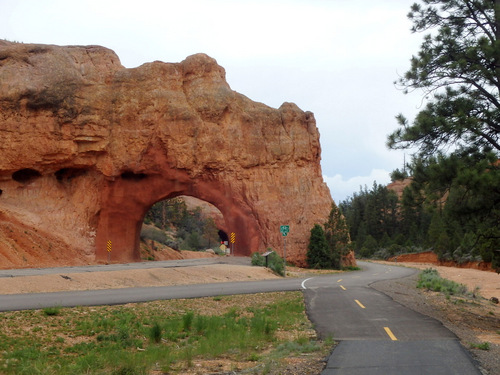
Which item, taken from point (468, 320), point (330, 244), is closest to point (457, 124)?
point (468, 320)

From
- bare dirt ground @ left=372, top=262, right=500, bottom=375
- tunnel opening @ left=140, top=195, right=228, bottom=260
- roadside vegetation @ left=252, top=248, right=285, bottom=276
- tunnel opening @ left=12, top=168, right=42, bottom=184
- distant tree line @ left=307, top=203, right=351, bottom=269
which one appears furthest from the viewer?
tunnel opening @ left=140, top=195, right=228, bottom=260

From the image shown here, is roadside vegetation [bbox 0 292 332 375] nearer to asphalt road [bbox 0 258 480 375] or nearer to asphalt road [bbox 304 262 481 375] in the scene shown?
asphalt road [bbox 304 262 481 375]

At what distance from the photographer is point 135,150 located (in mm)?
39938

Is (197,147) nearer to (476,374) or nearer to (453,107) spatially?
(453,107)

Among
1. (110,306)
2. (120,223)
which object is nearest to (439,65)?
(110,306)

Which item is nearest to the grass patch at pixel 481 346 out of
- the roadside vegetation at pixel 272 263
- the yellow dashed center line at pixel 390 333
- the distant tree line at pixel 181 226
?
the yellow dashed center line at pixel 390 333

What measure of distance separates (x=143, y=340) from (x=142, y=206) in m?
31.9

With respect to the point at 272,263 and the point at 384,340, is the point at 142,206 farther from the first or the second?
the point at 384,340

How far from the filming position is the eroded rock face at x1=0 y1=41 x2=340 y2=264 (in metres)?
38.0

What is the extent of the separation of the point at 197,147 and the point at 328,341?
31.9 meters

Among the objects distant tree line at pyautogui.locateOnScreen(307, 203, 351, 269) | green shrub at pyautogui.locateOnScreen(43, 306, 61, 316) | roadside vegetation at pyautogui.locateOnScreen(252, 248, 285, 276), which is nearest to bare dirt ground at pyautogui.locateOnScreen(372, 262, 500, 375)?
green shrub at pyautogui.locateOnScreen(43, 306, 61, 316)

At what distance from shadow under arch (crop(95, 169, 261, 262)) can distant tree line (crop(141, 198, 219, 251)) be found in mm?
24764

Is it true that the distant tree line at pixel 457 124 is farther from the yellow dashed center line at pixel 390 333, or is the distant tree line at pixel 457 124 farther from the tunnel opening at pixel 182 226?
the tunnel opening at pixel 182 226

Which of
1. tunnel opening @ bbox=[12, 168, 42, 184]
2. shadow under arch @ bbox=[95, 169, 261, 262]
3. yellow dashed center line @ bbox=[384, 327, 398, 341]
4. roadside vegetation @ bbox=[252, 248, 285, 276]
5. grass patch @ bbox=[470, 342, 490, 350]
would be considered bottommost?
roadside vegetation @ bbox=[252, 248, 285, 276]
